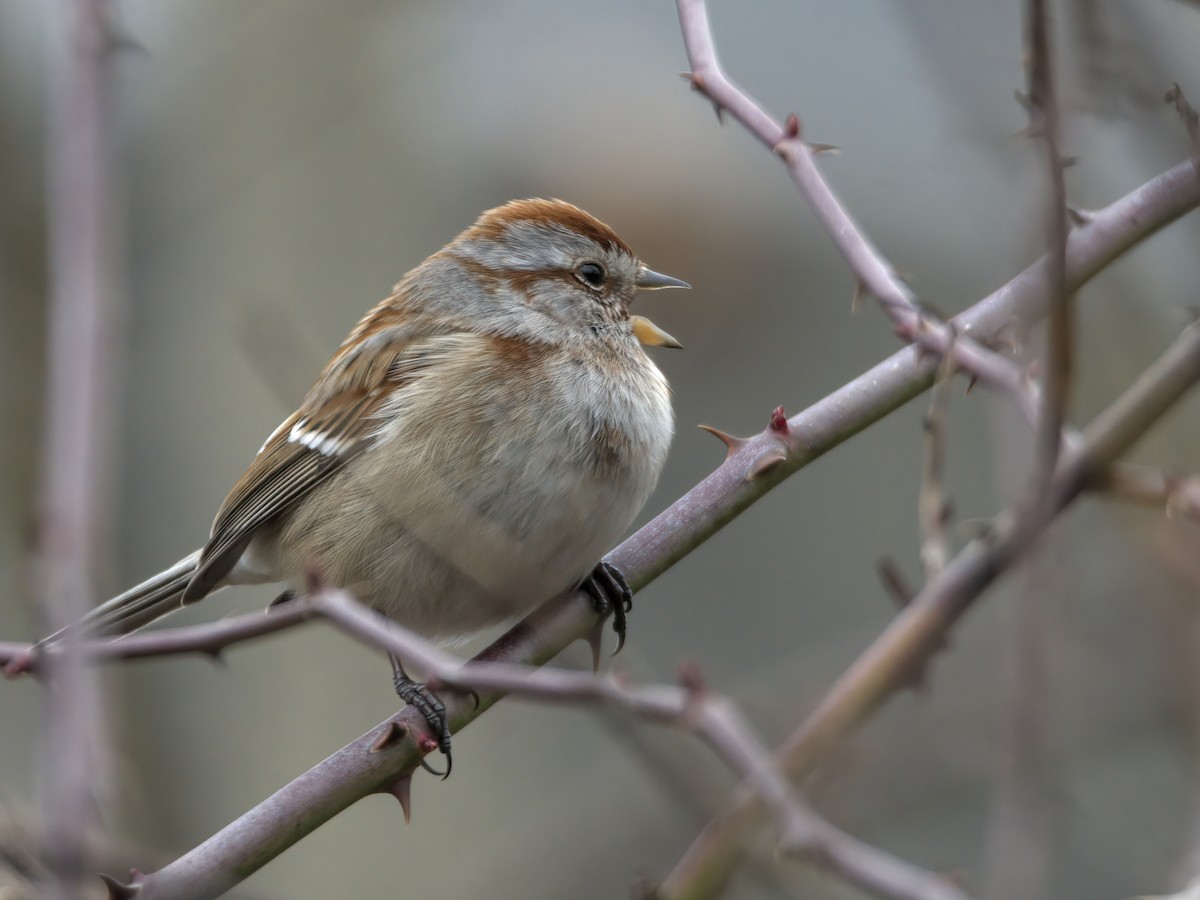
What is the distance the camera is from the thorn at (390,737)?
2611 mm

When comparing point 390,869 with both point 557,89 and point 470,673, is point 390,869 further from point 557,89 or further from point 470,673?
point 470,673

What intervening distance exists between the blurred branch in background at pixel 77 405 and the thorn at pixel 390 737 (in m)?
1.24

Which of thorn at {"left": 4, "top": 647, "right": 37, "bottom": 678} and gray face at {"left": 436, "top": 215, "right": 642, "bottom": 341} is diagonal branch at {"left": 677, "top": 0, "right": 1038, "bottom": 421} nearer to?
thorn at {"left": 4, "top": 647, "right": 37, "bottom": 678}

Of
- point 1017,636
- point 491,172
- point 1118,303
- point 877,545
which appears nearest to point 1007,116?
point 1118,303

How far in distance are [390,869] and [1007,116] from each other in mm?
4762

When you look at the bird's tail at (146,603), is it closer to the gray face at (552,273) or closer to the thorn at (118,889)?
the gray face at (552,273)

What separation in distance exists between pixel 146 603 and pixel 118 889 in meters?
1.99

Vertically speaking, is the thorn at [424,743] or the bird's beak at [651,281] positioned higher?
the bird's beak at [651,281]

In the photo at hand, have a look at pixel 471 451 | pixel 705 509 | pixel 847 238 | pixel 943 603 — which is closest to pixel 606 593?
pixel 471 451

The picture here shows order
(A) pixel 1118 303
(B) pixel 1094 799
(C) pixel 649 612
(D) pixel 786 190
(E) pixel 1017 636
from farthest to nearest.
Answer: (D) pixel 786 190
(C) pixel 649 612
(B) pixel 1094 799
(A) pixel 1118 303
(E) pixel 1017 636

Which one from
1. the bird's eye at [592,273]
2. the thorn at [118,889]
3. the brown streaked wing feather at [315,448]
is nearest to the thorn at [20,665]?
the thorn at [118,889]

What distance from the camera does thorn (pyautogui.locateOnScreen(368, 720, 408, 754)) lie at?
8.57 ft

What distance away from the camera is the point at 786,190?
25.6ft

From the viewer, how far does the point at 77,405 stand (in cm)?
120
